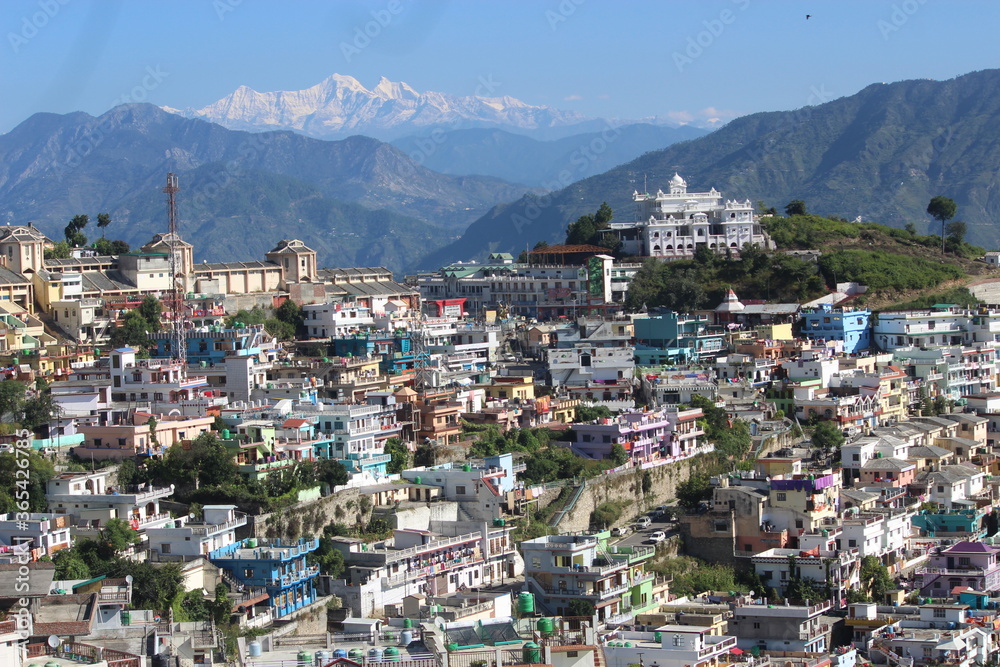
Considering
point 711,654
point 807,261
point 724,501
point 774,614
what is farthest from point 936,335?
point 711,654

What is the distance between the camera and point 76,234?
4869 cm

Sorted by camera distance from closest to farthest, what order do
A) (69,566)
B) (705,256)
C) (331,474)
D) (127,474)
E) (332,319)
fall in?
(69,566)
(127,474)
(331,474)
(332,319)
(705,256)

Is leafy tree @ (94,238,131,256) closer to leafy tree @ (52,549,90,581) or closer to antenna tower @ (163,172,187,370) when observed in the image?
antenna tower @ (163,172,187,370)

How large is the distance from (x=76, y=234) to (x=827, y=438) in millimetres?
23053

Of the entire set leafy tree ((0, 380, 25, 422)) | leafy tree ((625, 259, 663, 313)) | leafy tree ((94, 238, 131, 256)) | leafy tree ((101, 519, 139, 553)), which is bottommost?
leafy tree ((101, 519, 139, 553))

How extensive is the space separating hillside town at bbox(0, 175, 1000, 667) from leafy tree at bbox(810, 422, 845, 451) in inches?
3.0

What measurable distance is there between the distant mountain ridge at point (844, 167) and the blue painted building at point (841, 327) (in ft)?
186

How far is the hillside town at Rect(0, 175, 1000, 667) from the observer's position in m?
22.8

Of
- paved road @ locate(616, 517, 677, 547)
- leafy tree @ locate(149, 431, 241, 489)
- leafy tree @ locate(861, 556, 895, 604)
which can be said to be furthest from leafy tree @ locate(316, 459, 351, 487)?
leafy tree @ locate(861, 556, 895, 604)

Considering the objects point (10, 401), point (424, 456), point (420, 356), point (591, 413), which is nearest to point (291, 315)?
point (420, 356)

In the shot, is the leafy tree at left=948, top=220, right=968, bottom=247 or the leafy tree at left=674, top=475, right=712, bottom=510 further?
the leafy tree at left=948, top=220, right=968, bottom=247

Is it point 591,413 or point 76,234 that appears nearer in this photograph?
point 591,413

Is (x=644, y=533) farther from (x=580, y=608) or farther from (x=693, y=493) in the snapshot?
(x=580, y=608)

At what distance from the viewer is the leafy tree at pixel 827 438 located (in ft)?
118
